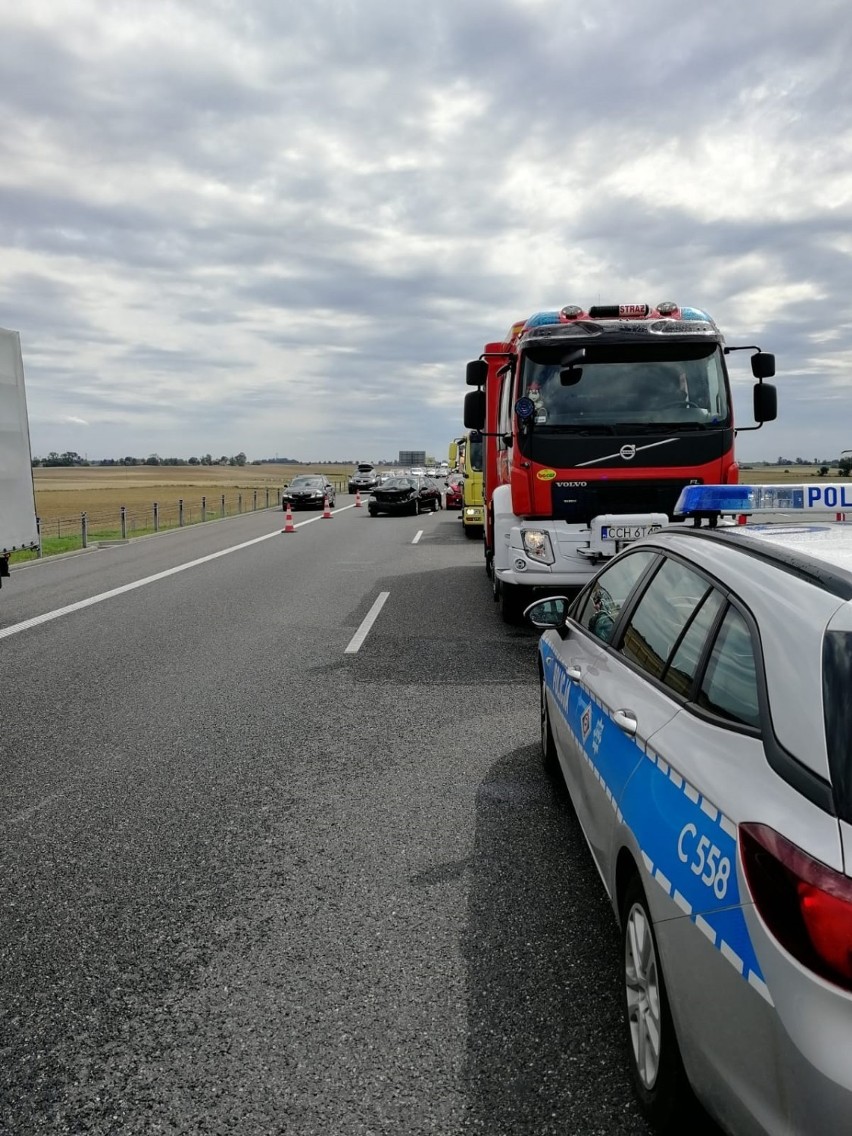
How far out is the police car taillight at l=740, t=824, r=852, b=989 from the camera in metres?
1.71

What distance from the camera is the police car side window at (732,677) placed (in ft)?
7.41

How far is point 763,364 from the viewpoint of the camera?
9305mm

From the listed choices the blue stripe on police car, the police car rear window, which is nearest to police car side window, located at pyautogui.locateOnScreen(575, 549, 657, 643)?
the blue stripe on police car

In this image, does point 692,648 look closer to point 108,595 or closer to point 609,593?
point 609,593

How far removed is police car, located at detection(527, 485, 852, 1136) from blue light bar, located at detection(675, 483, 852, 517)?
326 millimetres

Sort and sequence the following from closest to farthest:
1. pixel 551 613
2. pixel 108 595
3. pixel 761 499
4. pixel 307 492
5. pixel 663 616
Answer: pixel 663 616
pixel 761 499
pixel 551 613
pixel 108 595
pixel 307 492

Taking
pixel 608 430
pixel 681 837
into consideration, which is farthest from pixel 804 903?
pixel 608 430

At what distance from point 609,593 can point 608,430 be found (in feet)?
17.8

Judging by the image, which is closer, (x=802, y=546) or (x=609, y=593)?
(x=802, y=546)

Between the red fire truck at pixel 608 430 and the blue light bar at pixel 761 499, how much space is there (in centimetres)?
493

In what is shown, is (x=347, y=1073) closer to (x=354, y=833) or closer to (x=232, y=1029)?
(x=232, y=1029)

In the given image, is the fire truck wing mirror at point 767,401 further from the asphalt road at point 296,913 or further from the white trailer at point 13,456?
the white trailer at point 13,456

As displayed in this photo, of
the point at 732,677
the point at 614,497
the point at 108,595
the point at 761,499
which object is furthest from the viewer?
the point at 108,595

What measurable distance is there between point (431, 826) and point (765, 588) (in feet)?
8.46
